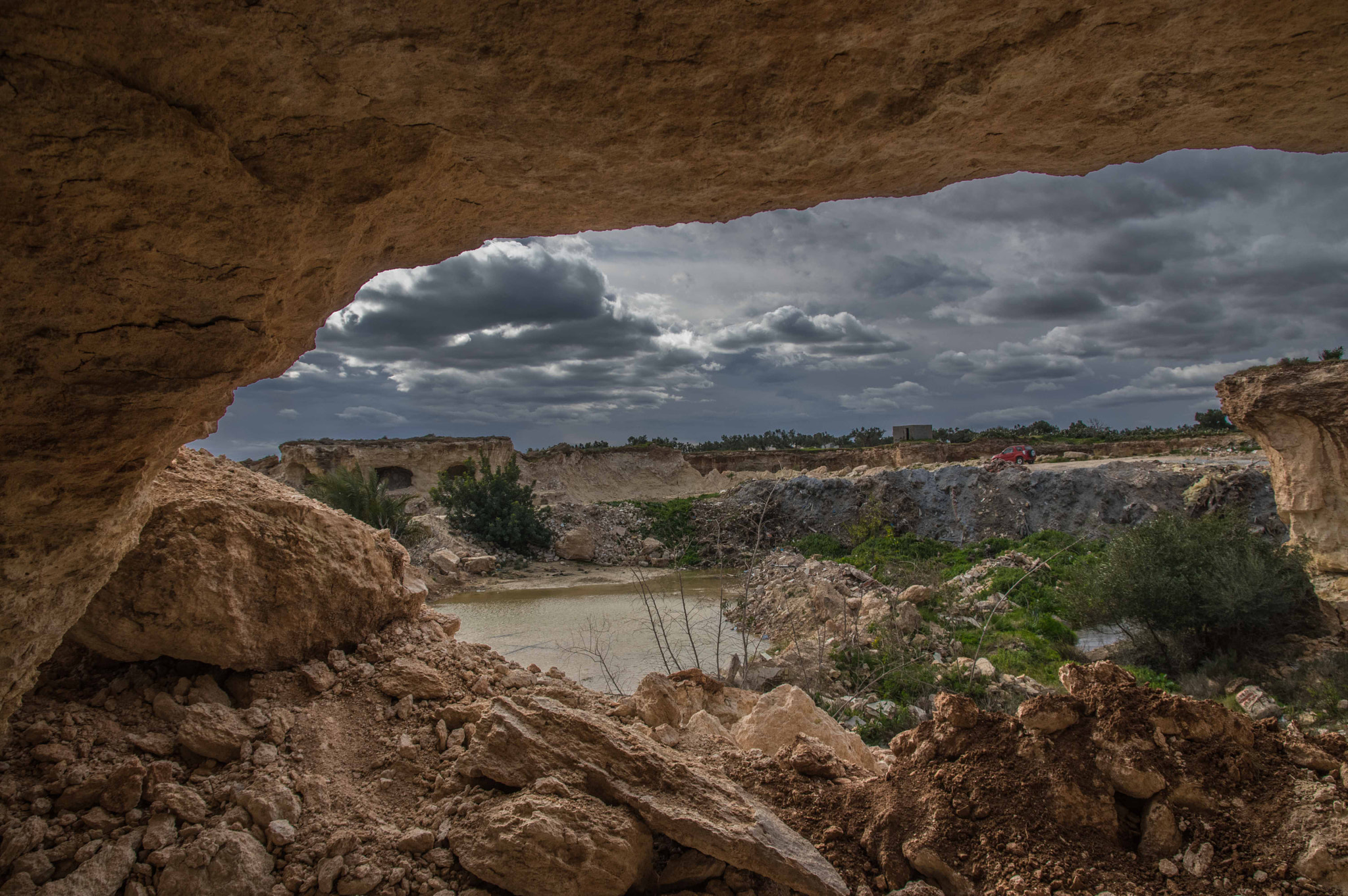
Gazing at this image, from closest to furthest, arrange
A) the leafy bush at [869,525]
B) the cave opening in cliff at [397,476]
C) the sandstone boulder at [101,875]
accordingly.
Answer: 1. the sandstone boulder at [101,875]
2. the leafy bush at [869,525]
3. the cave opening in cliff at [397,476]

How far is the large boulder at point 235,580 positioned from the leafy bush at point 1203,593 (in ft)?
26.7

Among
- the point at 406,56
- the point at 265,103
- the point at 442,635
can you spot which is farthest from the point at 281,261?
the point at 442,635

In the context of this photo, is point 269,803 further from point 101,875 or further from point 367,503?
point 367,503

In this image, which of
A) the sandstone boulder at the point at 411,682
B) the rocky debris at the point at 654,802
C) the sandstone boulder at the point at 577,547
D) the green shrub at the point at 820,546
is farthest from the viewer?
the sandstone boulder at the point at 577,547

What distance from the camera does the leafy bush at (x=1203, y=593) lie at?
7320 mm

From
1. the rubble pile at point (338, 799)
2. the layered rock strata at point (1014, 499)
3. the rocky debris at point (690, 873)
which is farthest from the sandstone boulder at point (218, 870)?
the layered rock strata at point (1014, 499)

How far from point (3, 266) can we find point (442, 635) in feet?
7.94

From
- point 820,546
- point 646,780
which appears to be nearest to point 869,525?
point 820,546

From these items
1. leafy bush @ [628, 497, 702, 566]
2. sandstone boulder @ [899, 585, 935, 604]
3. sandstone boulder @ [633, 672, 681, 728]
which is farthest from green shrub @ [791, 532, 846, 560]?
sandstone boulder @ [633, 672, 681, 728]

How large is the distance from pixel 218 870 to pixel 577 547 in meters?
15.4

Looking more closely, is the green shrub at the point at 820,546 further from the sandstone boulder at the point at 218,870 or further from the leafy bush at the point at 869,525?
the sandstone boulder at the point at 218,870

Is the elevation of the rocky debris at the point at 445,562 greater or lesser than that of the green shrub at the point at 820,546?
greater

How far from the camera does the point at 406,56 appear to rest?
1318mm

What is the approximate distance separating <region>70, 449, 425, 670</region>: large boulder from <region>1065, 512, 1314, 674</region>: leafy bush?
26.7 feet
